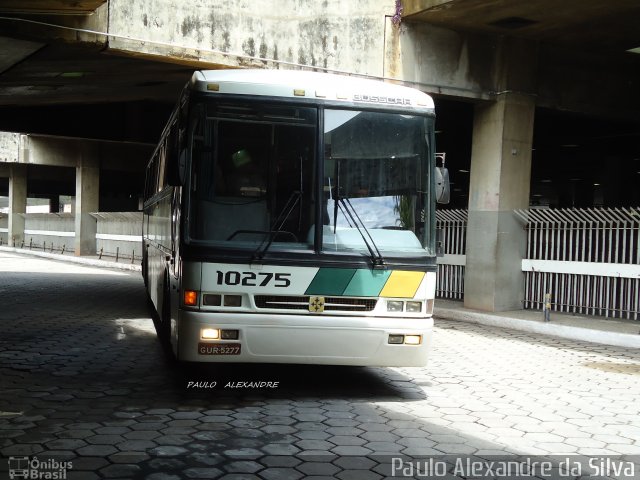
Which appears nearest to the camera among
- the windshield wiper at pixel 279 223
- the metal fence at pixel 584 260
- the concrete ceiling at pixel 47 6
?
the windshield wiper at pixel 279 223

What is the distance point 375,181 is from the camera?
680cm

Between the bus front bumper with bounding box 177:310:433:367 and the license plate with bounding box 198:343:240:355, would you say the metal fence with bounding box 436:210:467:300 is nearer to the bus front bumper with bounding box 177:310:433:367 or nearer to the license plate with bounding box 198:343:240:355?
the bus front bumper with bounding box 177:310:433:367

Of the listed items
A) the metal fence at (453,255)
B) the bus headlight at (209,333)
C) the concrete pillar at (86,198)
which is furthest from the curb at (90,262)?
the bus headlight at (209,333)

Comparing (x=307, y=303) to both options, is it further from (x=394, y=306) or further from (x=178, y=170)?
(x=178, y=170)

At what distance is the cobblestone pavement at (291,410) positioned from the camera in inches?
193

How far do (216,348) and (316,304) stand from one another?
101 centimetres

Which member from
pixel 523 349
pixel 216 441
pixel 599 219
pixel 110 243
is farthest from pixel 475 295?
pixel 110 243

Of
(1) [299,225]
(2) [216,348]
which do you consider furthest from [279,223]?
(2) [216,348]

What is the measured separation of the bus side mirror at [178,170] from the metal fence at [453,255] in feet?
35.2

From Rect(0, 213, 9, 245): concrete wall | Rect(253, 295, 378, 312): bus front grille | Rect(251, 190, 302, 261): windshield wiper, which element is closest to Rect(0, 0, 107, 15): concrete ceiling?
Rect(251, 190, 302, 261): windshield wiper

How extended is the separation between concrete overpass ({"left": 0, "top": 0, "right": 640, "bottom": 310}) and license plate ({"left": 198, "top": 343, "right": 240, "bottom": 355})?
654cm

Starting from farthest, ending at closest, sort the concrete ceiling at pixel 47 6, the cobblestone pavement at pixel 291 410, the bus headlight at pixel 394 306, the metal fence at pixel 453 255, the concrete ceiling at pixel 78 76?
1. the metal fence at pixel 453 255
2. the concrete ceiling at pixel 78 76
3. the concrete ceiling at pixel 47 6
4. the bus headlight at pixel 394 306
5. the cobblestone pavement at pixel 291 410

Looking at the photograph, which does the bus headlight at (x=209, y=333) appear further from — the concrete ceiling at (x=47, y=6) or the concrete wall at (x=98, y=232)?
the concrete wall at (x=98, y=232)

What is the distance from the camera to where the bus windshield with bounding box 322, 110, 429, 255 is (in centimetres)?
667
